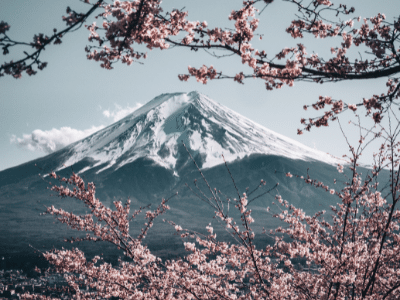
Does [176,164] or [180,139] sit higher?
[180,139]

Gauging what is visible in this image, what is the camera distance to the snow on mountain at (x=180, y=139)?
13312cm

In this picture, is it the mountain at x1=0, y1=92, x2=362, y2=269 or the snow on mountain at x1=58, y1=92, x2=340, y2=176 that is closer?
the mountain at x1=0, y1=92, x2=362, y2=269

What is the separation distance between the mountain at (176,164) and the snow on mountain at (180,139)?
1.83 feet

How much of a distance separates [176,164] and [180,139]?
14478 mm

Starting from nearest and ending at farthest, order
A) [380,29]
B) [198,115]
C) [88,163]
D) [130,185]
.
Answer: [380,29] → [130,185] → [88,163] → [198,115]

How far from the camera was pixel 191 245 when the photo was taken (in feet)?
12.3

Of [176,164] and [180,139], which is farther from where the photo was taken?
[176,164]

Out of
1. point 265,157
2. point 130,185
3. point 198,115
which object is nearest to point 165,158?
point 130,185

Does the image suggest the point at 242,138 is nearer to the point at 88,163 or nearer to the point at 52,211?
the point at 88,163

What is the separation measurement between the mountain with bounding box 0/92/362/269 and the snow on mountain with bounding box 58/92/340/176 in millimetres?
556

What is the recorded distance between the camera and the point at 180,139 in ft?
438

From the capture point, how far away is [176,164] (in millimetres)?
136875

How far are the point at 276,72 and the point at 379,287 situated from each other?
4531 millimetres

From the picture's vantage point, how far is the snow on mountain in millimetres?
133125
